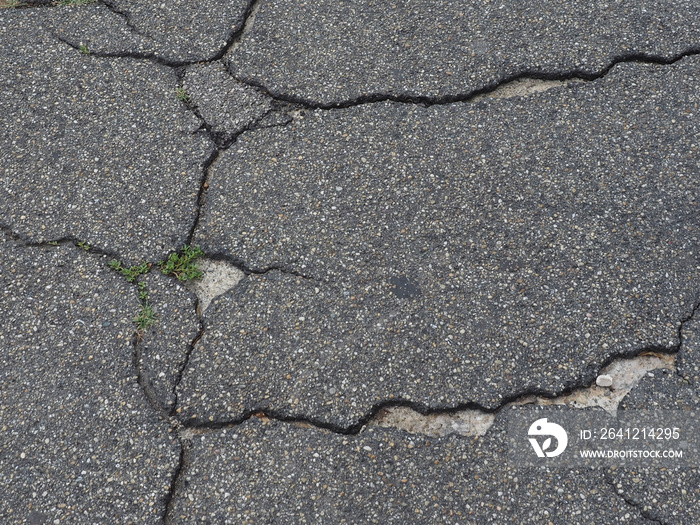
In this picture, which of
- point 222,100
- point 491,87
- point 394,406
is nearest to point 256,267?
point 394,406

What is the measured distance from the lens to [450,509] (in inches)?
91.2

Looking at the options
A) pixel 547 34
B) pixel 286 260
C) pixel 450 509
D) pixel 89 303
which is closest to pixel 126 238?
pixel 89 303

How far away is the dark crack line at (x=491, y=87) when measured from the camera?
3262 mm

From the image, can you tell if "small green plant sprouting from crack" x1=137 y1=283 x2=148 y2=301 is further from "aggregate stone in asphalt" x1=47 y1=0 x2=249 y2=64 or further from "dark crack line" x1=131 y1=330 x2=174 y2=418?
"aggregate stone in asphalt" x1=47 y1=0 x2=249 y2=64

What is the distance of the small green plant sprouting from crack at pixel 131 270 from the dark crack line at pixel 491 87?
3.79ft

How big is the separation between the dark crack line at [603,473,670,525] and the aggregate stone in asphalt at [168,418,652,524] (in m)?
0.01

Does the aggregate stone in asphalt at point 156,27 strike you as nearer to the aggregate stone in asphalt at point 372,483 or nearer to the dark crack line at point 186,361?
the dark crack line at point 186,361

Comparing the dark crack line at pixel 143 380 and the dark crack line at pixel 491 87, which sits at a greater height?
the dark crack line at pixel 491 87

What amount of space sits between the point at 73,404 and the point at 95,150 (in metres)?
1.35

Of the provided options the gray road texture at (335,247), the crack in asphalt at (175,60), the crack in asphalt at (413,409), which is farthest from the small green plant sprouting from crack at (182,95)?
the crack in asphalt at (413,409)

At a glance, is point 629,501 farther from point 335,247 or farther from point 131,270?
point 131,270

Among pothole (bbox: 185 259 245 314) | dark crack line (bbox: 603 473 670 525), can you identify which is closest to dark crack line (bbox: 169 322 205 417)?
pothole (bbox: 185 259 245 314)

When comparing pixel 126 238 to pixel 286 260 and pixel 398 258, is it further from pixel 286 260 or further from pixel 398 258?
pixel 398 258

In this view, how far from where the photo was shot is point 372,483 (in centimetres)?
238
